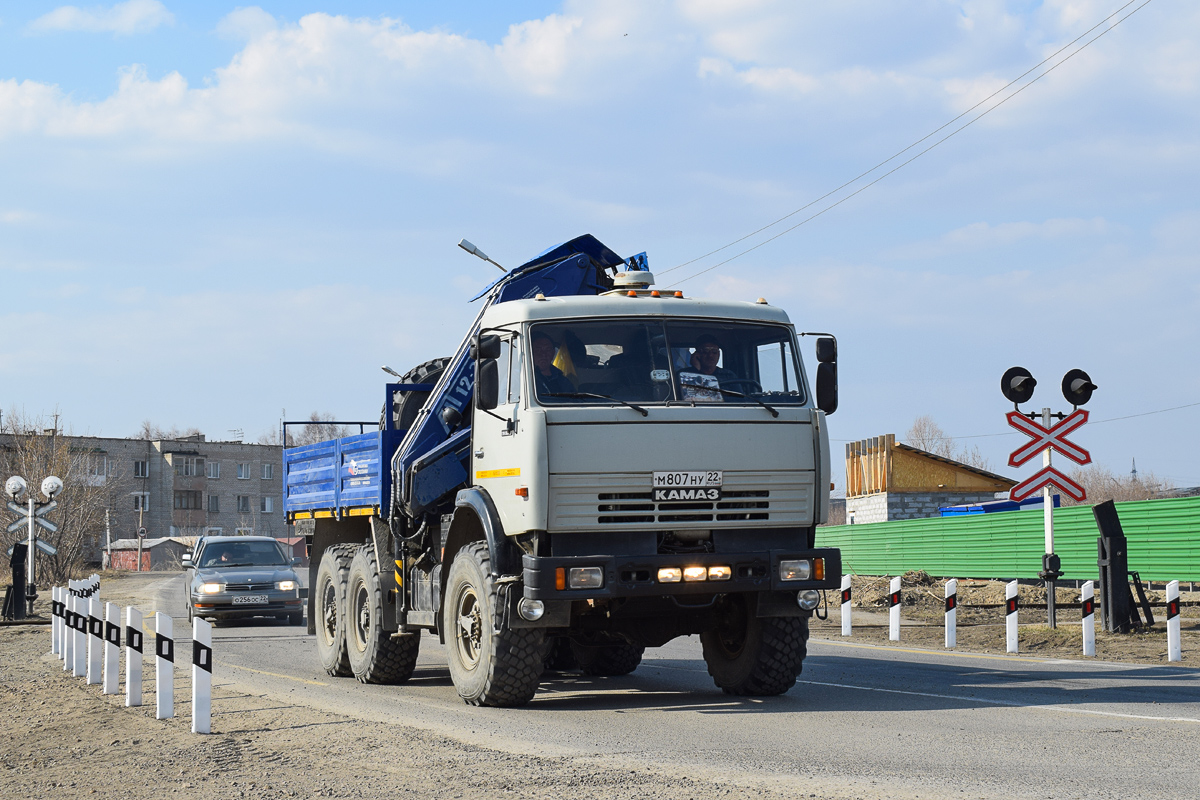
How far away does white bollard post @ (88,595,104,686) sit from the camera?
12.1 metres

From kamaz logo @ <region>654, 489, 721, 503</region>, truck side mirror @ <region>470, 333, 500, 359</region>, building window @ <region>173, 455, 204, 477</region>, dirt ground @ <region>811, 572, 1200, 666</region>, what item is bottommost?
dirt ground @ <region>811, 572, 1200, 666</region>

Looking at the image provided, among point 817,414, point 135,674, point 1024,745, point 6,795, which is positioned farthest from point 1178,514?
point 6,795

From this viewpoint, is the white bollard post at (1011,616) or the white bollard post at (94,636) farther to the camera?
the white bollard post at (1011,616)

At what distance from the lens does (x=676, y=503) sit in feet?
30.2

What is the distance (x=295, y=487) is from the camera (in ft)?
50.5

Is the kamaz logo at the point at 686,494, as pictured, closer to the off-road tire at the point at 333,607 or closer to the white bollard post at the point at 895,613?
the off-road tire at the point at 333,607

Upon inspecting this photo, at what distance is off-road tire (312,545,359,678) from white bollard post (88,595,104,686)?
2371 mm

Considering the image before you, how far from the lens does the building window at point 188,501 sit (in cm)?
10388

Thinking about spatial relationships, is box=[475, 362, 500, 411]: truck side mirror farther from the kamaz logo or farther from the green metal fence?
the green metal fence

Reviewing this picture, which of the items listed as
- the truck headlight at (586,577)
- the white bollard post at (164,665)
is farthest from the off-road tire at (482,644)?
the white bollard post at (164,665)

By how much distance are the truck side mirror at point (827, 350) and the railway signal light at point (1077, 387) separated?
823 centimetres

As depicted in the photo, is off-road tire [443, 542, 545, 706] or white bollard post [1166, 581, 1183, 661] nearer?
off-road tire [443, 542, 545, 706]

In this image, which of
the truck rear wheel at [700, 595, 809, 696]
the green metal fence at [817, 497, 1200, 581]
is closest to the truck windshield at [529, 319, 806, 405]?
the truck rear wheel at [700, 595, 809, 696]

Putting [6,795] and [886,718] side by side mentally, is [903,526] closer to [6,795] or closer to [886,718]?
[886,718]
